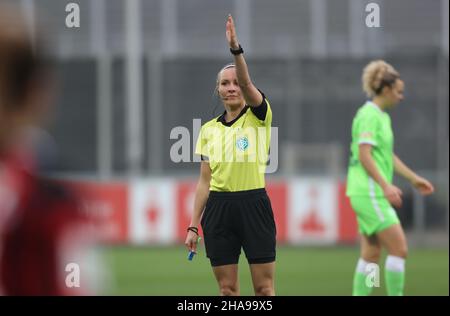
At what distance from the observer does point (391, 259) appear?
7750 mm

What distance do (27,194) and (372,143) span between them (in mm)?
5812

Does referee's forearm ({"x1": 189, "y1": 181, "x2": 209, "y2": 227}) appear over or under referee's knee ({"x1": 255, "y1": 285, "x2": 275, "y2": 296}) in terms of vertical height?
over

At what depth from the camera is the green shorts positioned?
774cm

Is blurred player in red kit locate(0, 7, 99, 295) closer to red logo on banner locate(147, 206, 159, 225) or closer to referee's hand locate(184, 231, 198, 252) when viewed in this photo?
referee's hand locate(184, 231, 198, 252)

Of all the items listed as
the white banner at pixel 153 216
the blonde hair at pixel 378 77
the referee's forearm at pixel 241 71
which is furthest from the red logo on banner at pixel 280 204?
the referee's forearm at pixel 241 71

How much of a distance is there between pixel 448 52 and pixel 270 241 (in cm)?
1270

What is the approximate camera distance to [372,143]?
7.72 meters

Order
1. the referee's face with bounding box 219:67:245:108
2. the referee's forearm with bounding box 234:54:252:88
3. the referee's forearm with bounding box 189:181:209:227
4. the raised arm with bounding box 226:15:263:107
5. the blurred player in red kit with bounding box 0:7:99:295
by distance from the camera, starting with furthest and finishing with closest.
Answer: the referee's forearm with bounding box 189:181:209:227
the referee's face with bounding box 219:67:245:108
the referee's forearm with bounding box 234:54:252:88
the raised arm with bounding box 226:15:263:107
the blurred player in red kit with bounding box 0:7:99:295

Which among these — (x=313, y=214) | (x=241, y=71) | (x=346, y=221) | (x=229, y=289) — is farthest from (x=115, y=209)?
(x=241, y=71)

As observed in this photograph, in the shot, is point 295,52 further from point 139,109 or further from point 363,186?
point 363,186

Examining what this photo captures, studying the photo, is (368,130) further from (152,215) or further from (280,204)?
(152,215)

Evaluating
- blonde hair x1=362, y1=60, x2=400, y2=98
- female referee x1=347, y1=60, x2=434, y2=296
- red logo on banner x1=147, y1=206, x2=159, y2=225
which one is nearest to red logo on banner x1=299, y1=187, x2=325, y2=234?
red logo on banner x1=147, y1=206, x2=159, y2=225

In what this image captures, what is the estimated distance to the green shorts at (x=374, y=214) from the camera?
25.4ft

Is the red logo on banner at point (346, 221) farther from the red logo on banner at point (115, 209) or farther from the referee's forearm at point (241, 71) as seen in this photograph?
the referee's forearm at point (241, 71)
